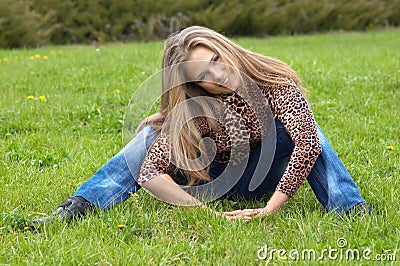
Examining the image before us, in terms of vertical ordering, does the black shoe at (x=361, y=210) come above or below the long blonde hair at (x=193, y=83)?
below

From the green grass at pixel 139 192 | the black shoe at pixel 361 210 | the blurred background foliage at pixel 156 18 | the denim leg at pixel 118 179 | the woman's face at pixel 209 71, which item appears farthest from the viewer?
the blurred background foliage at pixel 156 18

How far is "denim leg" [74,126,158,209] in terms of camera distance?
10.2 ft

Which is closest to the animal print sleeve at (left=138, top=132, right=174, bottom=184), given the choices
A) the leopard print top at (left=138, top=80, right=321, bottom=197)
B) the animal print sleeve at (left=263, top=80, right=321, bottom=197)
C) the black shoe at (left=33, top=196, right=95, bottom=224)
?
the leopard print top at (left=138, top=80, right=321, bottom=197)

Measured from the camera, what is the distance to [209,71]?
9.84 ft

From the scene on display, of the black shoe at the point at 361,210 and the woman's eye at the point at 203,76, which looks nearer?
the black shoe at the point at 361,210

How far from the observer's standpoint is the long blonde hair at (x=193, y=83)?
3.03 meters

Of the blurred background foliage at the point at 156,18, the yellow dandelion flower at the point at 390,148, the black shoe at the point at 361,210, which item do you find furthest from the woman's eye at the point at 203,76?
the blurred background foliage at the point at 156,18

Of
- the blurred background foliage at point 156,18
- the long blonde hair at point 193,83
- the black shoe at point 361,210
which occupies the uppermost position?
the long blonde hair at point 193,83

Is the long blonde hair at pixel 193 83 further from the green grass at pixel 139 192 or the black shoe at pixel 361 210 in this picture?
the black shoe at pixel 361 210

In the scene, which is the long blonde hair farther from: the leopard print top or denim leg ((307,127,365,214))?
denim leg ((307,127,365,214))

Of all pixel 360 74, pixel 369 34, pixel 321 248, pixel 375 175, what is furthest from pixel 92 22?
pixel 321 248

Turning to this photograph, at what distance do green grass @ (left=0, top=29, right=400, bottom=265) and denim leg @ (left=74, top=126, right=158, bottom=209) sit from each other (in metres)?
0.07

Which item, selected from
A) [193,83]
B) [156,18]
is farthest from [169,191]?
[156,18]

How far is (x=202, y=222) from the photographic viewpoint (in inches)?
114
